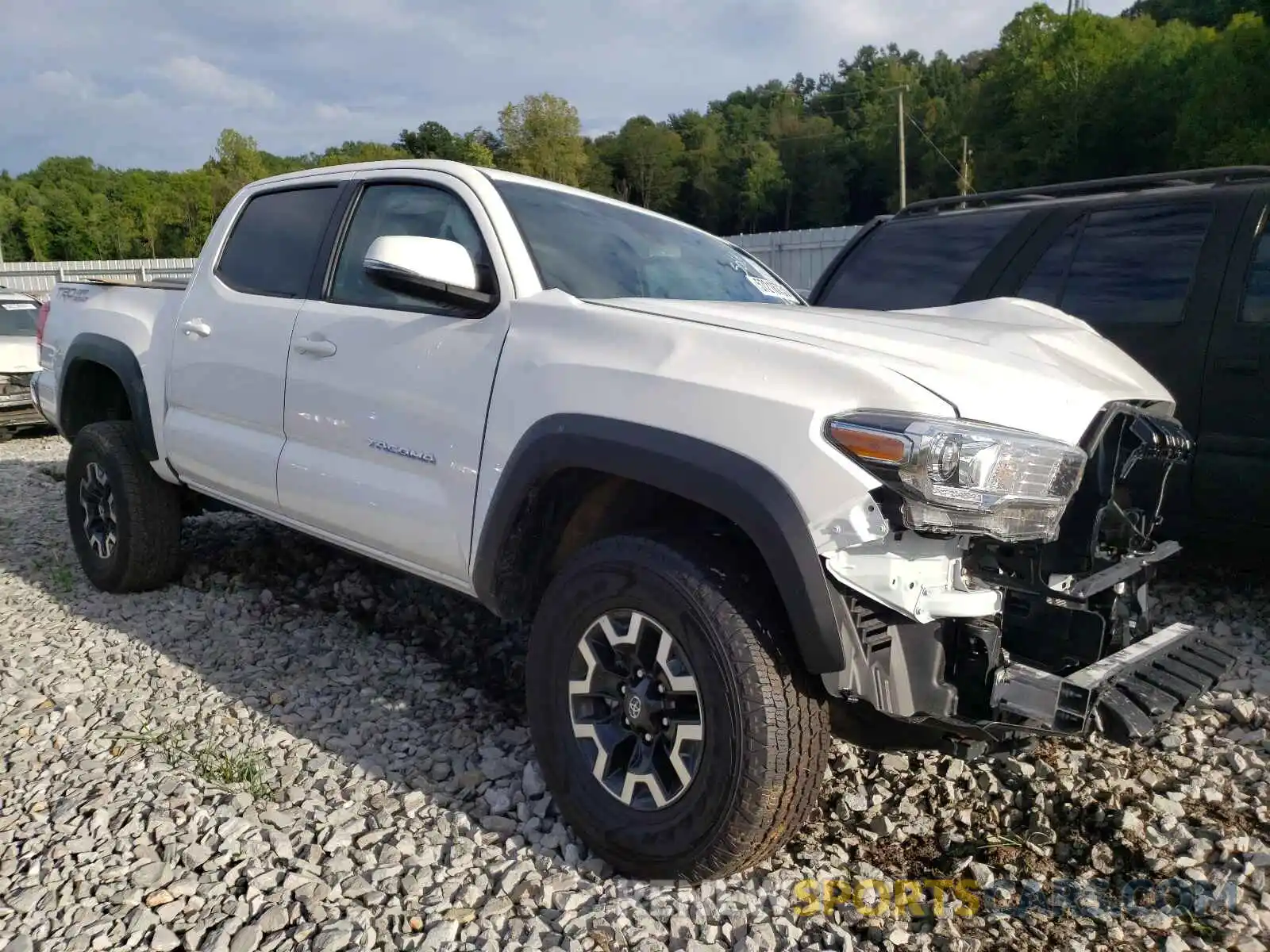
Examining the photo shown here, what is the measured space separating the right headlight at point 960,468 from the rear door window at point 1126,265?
8.53 ft

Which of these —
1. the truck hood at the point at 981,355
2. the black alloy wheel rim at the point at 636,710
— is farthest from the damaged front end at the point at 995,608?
the black alloy wheel rim at the point at 636,710

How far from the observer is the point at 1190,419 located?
4.05 meters

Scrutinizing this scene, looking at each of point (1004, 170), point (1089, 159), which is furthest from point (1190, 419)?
point (1004, 170)

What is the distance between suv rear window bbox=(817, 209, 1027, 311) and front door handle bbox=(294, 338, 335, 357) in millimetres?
2599

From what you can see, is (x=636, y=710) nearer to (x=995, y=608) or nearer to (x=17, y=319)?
(x=995, y=608)

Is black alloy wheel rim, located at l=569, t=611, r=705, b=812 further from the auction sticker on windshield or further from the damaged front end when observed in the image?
the auction sticker on windshield

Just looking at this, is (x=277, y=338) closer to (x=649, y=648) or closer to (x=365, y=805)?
(x=365, y=805)

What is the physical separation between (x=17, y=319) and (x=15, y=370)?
803 mm

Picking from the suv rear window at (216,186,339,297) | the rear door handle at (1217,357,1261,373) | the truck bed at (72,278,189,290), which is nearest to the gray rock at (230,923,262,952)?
the suv rear window at (216,186,339,297)

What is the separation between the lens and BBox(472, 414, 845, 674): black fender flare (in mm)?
2053

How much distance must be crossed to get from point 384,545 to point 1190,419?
3.33 meters

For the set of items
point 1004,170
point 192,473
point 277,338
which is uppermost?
point 1004,170

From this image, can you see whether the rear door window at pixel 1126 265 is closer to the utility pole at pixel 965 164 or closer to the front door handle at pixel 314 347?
the front door handle at pixel 314 347

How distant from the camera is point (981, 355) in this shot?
2.43 metres
